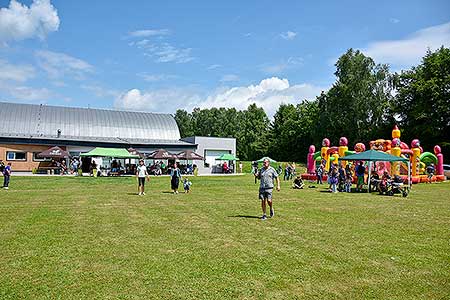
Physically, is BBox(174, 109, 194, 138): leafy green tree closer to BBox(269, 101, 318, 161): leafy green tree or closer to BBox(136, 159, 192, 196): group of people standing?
BBox(269, 101, 318, 161): leafy green tree

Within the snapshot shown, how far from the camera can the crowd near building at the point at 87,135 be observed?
136 feet

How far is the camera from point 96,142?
43812mm

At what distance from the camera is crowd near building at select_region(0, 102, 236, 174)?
136 ft

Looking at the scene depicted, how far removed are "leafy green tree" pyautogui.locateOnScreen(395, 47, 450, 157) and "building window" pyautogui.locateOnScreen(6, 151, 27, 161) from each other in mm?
44623

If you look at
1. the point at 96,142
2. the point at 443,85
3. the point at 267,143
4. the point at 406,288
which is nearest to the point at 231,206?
the point at 406,288

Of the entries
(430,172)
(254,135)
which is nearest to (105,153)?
(430,172)

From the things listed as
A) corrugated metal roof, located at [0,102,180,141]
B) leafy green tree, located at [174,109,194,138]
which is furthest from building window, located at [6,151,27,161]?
leafy green tree, located at [174,109,194,138]

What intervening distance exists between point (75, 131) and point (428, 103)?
42816 mm

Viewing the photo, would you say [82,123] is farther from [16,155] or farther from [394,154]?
[394,154]

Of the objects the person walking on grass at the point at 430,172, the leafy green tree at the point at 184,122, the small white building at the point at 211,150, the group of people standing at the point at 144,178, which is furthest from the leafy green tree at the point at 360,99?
the leafy green tree at the point at 184,122

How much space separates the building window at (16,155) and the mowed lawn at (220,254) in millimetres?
31573

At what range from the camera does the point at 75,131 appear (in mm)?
47125

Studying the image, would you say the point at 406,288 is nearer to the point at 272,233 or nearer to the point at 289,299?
the point at 289,299

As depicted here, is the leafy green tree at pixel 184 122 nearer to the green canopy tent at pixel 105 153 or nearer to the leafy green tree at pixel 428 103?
the leafy green tree at pixel 428 103
